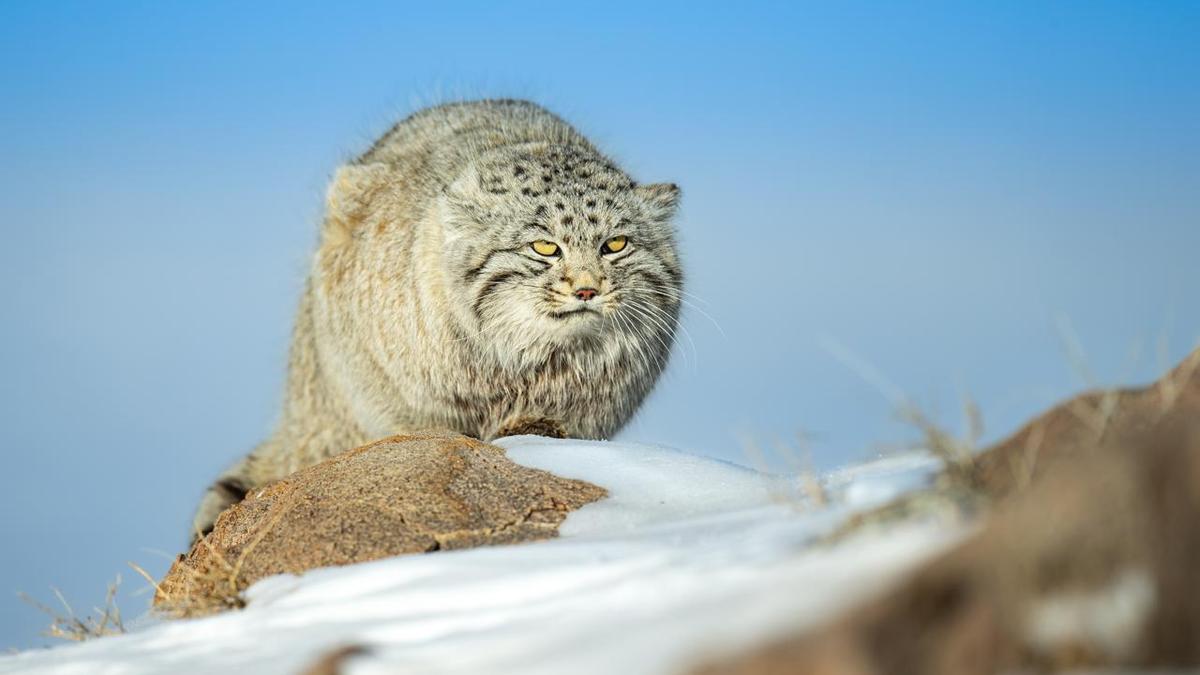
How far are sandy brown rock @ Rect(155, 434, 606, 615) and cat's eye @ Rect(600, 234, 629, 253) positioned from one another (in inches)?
71.5

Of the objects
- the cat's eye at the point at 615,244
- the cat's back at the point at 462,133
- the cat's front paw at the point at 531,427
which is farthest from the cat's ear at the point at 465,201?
the cat's front paw at the point at 531,427

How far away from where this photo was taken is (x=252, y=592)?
15.3ft

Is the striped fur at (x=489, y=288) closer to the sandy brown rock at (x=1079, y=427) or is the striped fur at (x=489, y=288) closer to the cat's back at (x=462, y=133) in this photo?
the cat's back at (x=462, y=133)

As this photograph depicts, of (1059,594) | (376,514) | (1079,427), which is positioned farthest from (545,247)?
(1059,594)

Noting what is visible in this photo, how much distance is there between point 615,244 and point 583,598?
4354 millimetres

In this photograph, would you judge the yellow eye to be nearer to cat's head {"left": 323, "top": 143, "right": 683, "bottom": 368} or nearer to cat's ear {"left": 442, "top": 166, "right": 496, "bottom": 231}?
cat's head {"left": 323, "top": 143, "right": 683, "bottom": 368}

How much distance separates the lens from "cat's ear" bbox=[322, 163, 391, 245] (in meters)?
8.52

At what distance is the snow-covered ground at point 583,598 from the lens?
8.57 feet

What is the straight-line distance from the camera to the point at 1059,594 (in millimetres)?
2375

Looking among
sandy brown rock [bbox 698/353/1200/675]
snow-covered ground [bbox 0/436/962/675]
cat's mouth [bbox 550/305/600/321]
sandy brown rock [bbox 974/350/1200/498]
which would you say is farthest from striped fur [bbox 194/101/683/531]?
sandy brown rock [bbox 698/353/1200/675]

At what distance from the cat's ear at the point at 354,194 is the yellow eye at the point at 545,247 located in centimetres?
172

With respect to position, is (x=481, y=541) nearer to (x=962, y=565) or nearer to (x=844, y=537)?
(x=844, y=537)

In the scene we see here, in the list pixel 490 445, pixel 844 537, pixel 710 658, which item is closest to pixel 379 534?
pixel 490 445

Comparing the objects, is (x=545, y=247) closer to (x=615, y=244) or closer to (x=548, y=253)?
(x=548, y=253)
